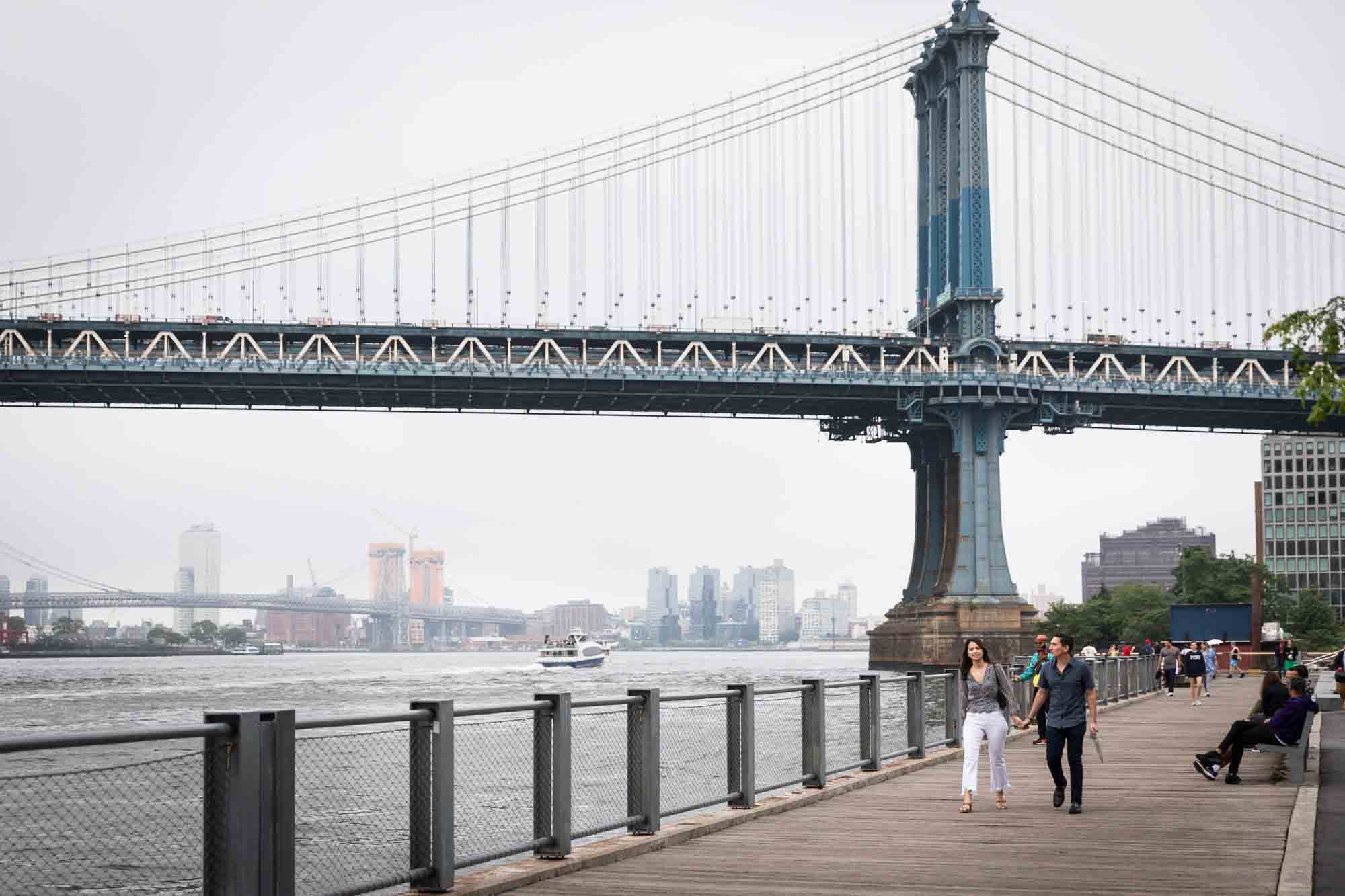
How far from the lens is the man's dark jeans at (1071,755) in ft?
54.3

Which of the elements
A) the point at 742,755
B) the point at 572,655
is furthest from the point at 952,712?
the point at 572,655

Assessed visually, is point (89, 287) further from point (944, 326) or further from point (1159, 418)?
point (1159, 418)

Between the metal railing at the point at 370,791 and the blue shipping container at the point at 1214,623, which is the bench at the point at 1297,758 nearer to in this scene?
the metal railing at the point at 370,791

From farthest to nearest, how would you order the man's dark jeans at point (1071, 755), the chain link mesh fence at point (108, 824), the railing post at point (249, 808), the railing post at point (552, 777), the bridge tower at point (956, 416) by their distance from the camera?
the bridge tower at point (956, 416) → the man's dark jeans at point (1071, 755) → the railing post at point (552, 777) → the railing post at point (249, 808) → the chain link mesh fence at point (108, 824)

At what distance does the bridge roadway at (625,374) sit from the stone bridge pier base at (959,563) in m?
1.81

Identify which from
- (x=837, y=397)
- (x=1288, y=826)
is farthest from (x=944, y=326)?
(x=1288, y=826)

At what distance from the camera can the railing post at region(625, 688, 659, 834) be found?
13945mm

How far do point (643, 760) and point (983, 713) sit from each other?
4682 millimetres

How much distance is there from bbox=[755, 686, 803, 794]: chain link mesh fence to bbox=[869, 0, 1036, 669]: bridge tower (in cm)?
7088

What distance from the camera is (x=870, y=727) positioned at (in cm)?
2061

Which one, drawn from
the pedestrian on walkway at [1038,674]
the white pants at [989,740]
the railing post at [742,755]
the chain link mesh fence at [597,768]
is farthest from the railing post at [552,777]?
the pedestrian on walkway at [1038,674]

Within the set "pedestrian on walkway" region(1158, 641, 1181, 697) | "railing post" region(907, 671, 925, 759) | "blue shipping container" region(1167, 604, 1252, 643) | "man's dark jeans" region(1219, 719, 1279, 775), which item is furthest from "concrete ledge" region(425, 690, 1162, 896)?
"blue shipping container" region(1167, 604, 1252, 643)

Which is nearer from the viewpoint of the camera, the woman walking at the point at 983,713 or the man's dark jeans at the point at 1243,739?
the woman walking at the point at 983,713

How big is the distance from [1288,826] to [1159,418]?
3514 inches
